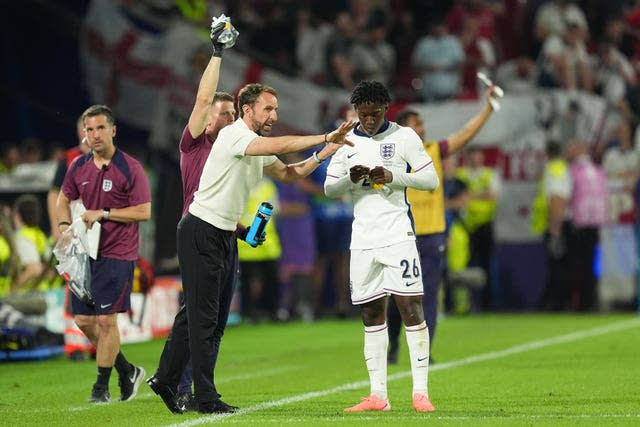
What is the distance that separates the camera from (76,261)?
11.9 meters

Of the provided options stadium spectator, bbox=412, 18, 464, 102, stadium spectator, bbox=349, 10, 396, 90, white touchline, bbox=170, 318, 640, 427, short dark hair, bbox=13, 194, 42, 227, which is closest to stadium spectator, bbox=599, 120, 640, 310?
white touchline, bbox=170, 318, 640, 427

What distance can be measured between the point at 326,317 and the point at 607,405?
12049mm

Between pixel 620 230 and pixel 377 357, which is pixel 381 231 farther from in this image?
pixel 620 230

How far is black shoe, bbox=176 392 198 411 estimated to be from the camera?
10.8 m

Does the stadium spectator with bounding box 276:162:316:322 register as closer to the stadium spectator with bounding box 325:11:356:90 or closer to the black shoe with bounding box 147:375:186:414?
the stadium spectator with bounding box 325:11:356:90

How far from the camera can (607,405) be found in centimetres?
1070

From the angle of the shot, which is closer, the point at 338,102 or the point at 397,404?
the point at 397,404

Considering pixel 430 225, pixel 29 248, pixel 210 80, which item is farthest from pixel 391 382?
pixel 29 248

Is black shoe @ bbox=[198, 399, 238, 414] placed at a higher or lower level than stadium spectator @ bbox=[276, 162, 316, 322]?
lower

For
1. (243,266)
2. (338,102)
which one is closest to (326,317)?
(243,266)

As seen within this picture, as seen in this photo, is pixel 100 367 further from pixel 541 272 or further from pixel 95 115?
pixel 541 272

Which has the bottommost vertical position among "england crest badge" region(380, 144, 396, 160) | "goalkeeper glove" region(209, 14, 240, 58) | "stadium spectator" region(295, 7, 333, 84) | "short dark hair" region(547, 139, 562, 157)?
"england crest badge" region(380, 144, 396, 160)

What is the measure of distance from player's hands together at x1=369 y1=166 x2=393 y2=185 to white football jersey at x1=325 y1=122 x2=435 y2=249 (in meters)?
0.25

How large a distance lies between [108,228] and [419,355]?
2.87 m
